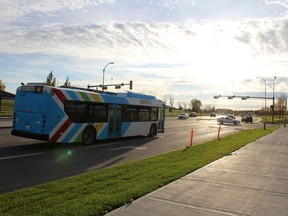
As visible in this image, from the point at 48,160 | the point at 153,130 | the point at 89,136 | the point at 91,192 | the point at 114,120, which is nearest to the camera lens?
the point at 91,192

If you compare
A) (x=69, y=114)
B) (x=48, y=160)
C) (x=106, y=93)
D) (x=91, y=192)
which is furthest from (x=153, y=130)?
(x=91, y=192)

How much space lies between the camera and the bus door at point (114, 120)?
17.8 metres

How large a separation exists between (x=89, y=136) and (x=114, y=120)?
7.42ft

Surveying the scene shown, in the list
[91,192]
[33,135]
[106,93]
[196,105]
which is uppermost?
[196,105]

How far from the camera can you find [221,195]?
6648 mm

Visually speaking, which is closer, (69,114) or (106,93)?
(69,114)

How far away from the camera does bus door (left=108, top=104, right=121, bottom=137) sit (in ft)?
58.3

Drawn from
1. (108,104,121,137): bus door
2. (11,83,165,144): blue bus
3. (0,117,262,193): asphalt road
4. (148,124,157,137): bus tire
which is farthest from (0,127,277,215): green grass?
(148,124,157,137): bus tire

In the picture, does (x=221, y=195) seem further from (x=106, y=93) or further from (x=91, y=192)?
(x=106, y=93)

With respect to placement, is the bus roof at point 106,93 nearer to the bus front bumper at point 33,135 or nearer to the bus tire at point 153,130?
the bus tire at point 153,130

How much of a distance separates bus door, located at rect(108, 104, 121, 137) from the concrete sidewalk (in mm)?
8504

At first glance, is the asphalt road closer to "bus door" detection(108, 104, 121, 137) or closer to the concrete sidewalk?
"bus door" detection(108, 104, 121, 137)

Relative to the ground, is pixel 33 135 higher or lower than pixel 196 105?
lower

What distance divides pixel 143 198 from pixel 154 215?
101cm
